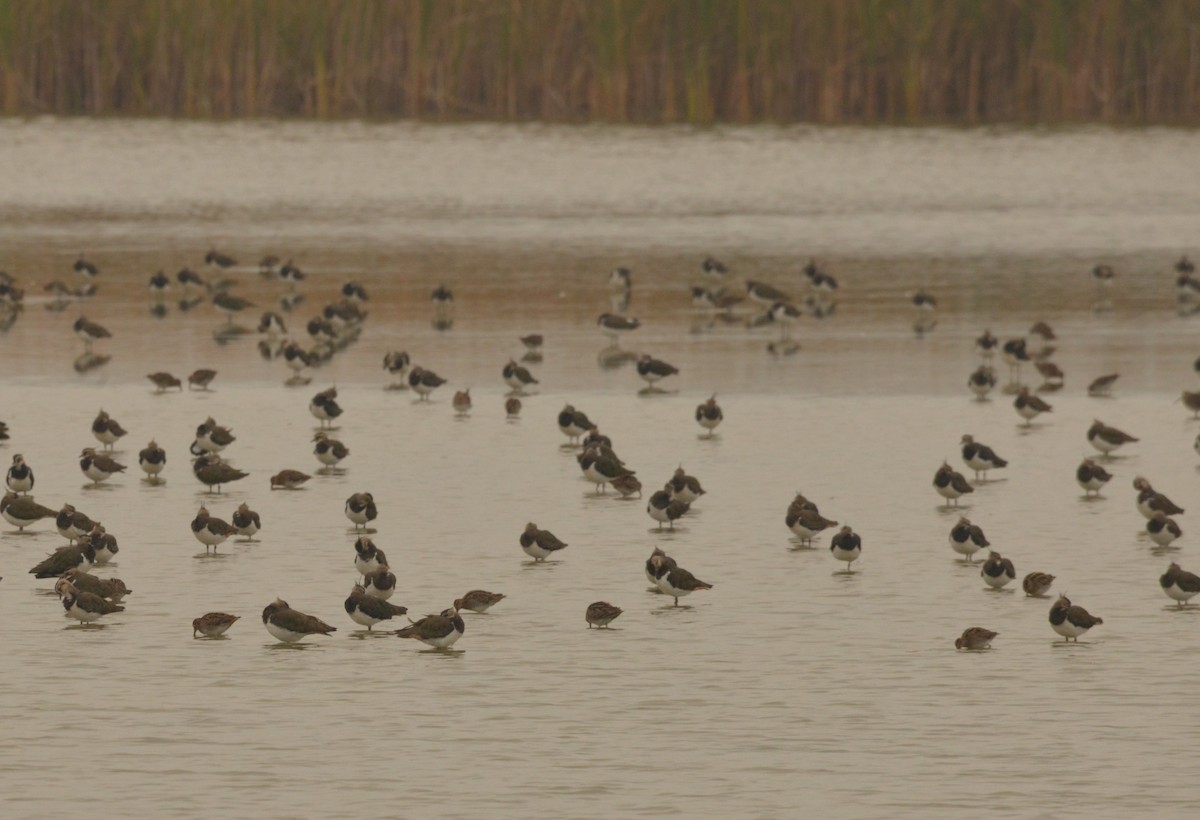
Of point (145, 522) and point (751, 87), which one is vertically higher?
point (751, 87)

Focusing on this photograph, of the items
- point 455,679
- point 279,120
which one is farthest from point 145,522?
point 279,120

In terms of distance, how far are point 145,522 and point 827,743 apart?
729 cm

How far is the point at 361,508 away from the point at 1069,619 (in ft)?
17.0

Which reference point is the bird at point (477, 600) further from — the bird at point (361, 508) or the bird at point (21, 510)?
the bird at point (21, 510)

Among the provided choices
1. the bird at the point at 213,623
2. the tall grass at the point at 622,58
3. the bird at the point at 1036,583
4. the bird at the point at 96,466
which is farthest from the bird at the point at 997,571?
the tall grass at the point at 622,58

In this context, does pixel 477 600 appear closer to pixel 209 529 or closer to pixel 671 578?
pixel 671 578

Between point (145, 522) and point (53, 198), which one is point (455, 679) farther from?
point (53, 198)

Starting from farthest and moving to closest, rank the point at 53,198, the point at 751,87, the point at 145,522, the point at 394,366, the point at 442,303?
the point at 751,87
the point at 53,198
the point at 442,303
the point at 394,366
the point at 145,522

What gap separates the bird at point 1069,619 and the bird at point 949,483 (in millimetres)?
4060

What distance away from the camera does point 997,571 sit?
14609 millimetres

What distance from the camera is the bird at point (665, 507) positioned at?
16.5 meters

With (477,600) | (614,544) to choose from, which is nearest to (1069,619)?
(477,600)

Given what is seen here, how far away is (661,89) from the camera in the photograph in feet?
159

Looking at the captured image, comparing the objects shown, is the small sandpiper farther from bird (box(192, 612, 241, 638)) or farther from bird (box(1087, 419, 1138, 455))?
bird (box(192, 612, 241, 638))
